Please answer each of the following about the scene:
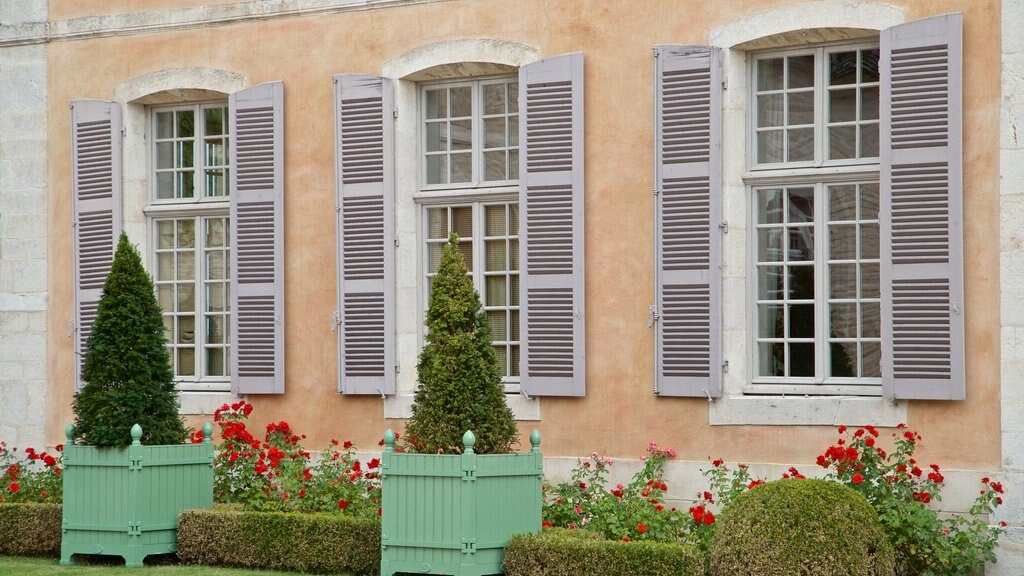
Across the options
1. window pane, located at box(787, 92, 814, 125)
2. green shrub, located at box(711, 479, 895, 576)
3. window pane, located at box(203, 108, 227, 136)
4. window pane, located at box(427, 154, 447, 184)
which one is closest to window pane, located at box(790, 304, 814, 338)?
window pane, located at box(787, 92, 814, 125)

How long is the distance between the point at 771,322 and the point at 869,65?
60.7 inches

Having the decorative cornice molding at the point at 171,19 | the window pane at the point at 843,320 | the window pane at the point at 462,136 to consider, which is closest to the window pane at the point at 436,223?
the window pane at the point at 462,136

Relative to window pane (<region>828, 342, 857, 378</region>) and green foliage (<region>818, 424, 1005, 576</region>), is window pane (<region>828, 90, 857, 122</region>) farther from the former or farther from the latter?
green foliage (<region>818, 424, 1005, 576</region>)

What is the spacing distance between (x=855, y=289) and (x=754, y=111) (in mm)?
1175

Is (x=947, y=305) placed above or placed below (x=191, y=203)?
below

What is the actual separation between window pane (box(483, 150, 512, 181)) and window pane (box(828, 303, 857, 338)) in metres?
2.24

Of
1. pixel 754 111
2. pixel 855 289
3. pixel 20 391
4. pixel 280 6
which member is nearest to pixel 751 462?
pixel 855 289

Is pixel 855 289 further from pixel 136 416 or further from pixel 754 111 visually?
pixel 136 416

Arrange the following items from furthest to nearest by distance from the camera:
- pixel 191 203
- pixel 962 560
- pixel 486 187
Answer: pixel 191 203
pixel 486 187
pixel 962 560

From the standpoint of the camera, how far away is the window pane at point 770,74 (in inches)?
340

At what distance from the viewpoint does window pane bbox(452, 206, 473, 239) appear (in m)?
9.49

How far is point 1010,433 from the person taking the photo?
7.66 metres

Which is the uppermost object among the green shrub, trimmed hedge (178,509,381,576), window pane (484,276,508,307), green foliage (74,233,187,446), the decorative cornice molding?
the decorative cornice molding

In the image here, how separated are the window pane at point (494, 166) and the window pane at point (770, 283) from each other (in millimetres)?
1779
